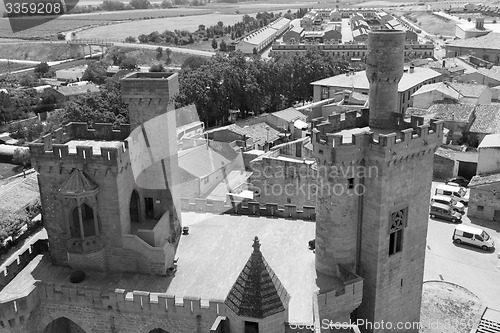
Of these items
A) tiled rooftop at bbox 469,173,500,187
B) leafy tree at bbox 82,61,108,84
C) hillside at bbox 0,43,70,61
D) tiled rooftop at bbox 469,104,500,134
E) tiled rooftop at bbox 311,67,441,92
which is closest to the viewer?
tiled rooftop at bbox 469,173,500,187

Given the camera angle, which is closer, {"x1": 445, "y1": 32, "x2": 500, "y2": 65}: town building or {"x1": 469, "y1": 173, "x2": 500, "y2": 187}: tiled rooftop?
{"x1": 469, "y1": 173, "x2": 500, "y2": 187}: tiled rooftop

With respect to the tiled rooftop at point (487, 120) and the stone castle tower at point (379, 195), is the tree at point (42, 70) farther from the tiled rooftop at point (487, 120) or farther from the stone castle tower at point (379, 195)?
the stone castle tower at point (379, 195)

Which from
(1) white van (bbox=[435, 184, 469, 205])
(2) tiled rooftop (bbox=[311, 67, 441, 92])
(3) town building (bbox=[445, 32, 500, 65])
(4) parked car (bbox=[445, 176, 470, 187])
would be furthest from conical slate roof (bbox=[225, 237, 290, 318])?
(3) town building (bbox=[445, 32, 500, 65])

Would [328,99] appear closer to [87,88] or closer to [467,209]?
[467,209]

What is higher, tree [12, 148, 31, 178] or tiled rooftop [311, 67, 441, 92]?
tiled rooftop [311, 67, 441, 92]

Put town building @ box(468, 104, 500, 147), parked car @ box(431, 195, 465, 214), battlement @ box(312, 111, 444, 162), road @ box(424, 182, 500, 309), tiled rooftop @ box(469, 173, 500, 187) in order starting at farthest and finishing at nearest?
town building @ box(468, 104, 500, 147)
parked car @ box(431, 195, 465, 214)
tiled rooftop @ box(469, 173, 500, 187)
road @ box(424, 182, 500, 309)
battlement @ box(312, 111, 444, 162)

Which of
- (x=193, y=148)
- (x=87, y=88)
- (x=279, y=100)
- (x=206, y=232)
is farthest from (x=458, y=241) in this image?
(x=87, y=88)

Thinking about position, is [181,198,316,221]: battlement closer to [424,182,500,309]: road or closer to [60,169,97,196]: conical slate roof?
[60,169,97,196]: conical slate roof
